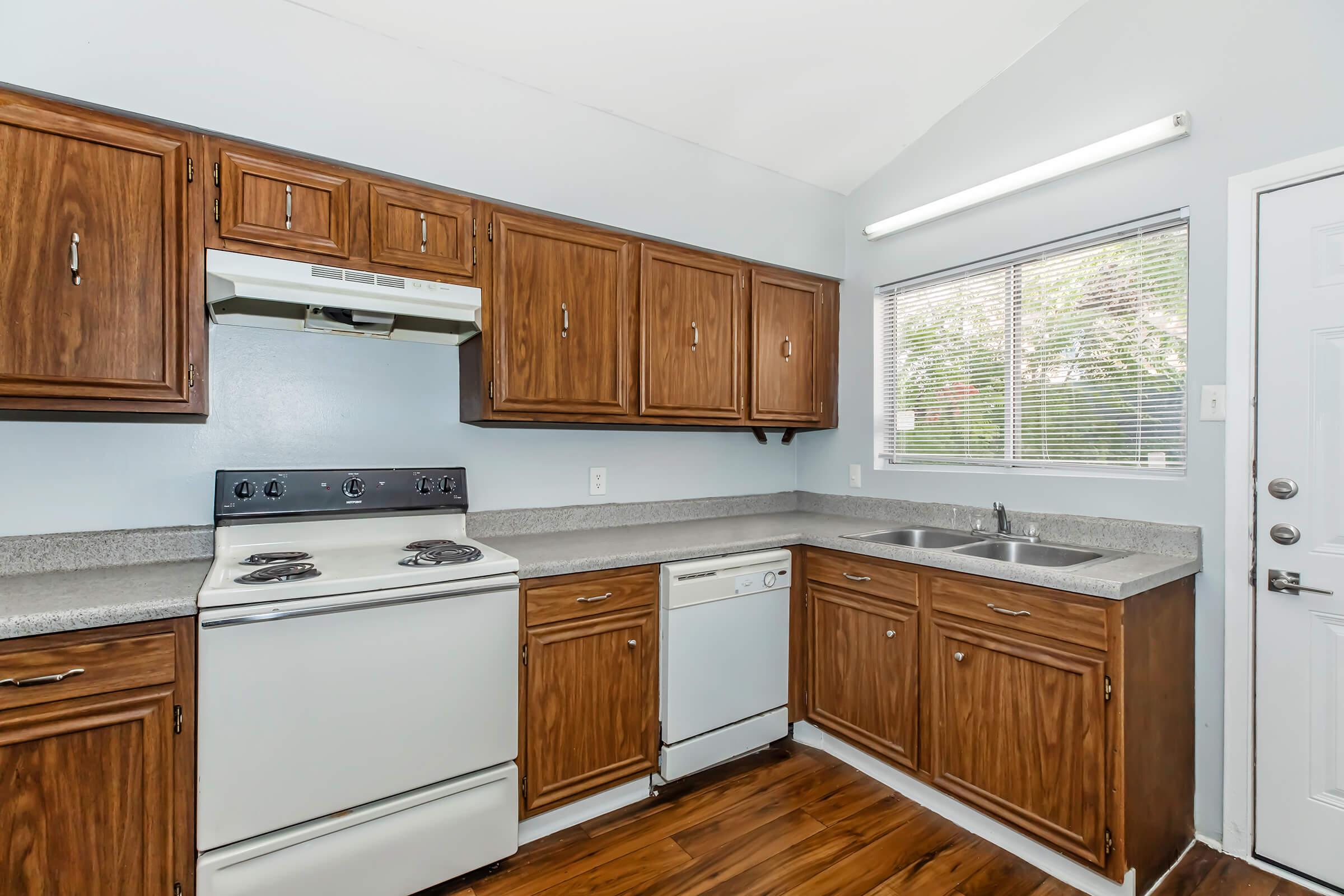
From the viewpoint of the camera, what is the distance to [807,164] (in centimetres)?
295

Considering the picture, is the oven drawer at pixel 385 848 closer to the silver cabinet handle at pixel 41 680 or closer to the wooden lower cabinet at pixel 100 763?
the wooden lower cabinet at pixel 100 763

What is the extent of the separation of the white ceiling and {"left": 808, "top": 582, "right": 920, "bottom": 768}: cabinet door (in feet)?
6.42

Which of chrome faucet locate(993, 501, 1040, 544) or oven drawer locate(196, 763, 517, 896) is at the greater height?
chrome faucet locate(993, 501, 1040, 544)

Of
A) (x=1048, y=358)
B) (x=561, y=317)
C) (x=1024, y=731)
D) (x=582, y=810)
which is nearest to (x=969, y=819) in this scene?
(x=1024, y=731)

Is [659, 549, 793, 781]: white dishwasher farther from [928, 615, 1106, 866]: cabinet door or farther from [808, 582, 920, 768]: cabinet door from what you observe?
[928, 615, 1106, 866]: cabinet door

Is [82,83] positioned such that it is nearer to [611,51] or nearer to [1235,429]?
[611,51]

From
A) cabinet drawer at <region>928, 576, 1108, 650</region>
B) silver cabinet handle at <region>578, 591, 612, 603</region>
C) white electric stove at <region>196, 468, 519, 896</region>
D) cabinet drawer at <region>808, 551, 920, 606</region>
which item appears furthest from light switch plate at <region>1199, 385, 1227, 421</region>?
white electric stove at <region>196, 468, 519, 896</region>

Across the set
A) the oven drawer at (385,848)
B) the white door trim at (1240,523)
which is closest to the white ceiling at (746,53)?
the white door trim at (1240,523)

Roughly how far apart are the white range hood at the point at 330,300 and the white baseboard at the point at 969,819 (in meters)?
2.14

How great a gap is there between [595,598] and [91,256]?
1663mm

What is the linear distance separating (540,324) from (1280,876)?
2866 mm

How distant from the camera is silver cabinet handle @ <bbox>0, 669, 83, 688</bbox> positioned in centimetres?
133

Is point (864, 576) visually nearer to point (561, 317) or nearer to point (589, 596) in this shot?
point (589, 596)

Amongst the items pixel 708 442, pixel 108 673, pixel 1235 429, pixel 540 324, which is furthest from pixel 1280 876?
pixel 108 673
